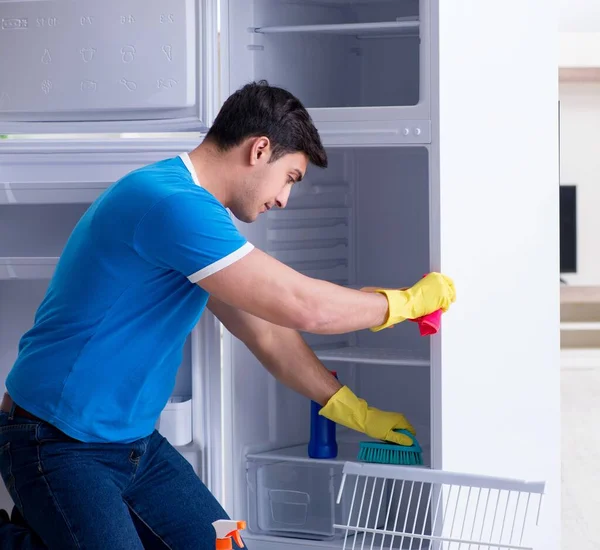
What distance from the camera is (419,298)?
175 cm

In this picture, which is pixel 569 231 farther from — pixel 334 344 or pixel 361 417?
pixel 361 417

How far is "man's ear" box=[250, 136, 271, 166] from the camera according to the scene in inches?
61.1

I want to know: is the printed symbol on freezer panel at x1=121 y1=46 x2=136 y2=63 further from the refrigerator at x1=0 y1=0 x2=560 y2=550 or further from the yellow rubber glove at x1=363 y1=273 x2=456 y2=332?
the yellow rubber glove at x1=363 y1=273 x2=456 y2=332

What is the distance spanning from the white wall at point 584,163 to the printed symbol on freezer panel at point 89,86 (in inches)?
182

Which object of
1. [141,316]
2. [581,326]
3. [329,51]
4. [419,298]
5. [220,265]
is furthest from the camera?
[581,326]

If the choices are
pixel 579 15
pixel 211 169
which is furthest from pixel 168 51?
pixel 579 15

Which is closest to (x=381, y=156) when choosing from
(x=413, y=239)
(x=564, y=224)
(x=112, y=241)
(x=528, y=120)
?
(x=413, y=239)

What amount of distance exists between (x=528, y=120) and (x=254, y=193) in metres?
0.75

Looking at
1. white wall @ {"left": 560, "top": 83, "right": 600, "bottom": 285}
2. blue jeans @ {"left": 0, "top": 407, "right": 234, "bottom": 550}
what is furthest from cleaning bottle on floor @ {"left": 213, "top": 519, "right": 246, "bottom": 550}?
white wall @ {"left": 560, "top": 83, "right": 600, "bottom": 285}

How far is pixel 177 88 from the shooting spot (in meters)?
1.99

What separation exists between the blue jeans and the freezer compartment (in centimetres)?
69

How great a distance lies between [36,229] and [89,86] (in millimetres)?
417

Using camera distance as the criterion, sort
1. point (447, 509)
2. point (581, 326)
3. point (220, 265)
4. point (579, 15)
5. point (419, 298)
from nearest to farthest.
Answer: point (220, 265) → point (419, 298) → point (447, 509) → point (579, 15) → point (581, 326)

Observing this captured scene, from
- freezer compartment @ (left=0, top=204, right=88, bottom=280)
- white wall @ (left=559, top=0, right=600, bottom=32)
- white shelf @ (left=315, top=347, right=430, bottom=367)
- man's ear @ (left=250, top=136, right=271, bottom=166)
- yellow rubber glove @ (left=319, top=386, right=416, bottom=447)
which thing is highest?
white wall @ (left=559, top=0, right=600, bottom=32)
